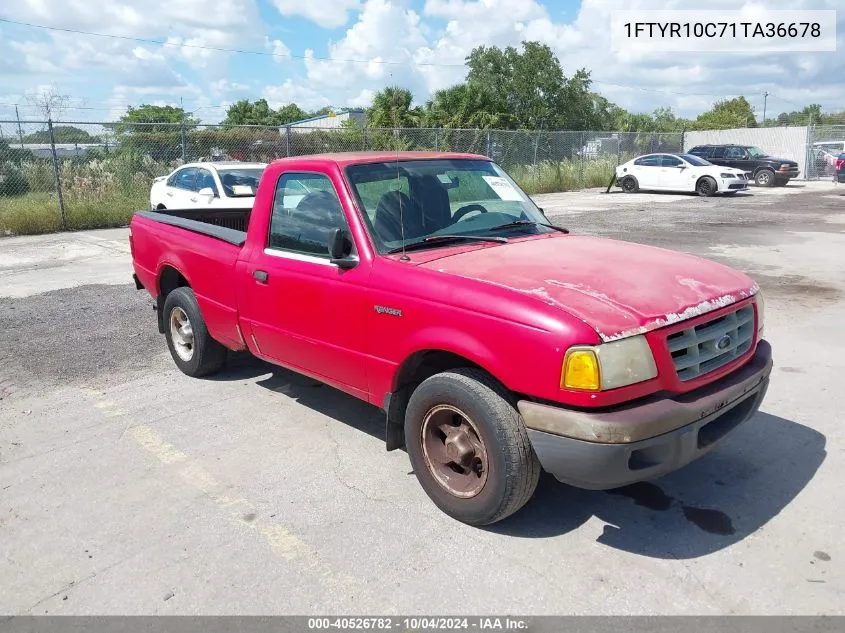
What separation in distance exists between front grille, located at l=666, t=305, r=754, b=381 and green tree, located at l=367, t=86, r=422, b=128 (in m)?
30.4

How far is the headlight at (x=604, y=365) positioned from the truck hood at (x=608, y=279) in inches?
2.3

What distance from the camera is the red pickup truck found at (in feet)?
9.62

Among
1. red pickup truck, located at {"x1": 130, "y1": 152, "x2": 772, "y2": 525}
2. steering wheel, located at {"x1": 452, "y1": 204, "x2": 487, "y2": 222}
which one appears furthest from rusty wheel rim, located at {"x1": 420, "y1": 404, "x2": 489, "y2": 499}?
steering wheel, located at {"x1": 452, "y1": 204, "x2": 487, "y2": 222}

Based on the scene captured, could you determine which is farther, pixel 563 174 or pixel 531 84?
pixel 531 84

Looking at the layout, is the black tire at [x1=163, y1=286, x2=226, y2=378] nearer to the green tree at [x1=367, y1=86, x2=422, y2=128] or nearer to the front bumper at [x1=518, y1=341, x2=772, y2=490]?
the front bumper at [x1=518, y1=341, x2=772, y2=490]

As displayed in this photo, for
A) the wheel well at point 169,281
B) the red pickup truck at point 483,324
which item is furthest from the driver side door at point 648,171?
the wheel well at point 169,281

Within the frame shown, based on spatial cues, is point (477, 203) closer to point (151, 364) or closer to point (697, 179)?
point (151, 364)

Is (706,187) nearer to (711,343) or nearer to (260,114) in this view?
(711,343)

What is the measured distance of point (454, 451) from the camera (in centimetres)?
341

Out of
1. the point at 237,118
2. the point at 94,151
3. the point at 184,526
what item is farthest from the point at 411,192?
the point at 237,118

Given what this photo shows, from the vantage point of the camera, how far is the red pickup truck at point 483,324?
9.62ft

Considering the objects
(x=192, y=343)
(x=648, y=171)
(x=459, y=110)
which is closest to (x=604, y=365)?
(x=192, y=343)

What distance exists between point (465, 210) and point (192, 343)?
2.76m

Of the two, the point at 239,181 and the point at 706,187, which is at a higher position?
the point at 239,181
